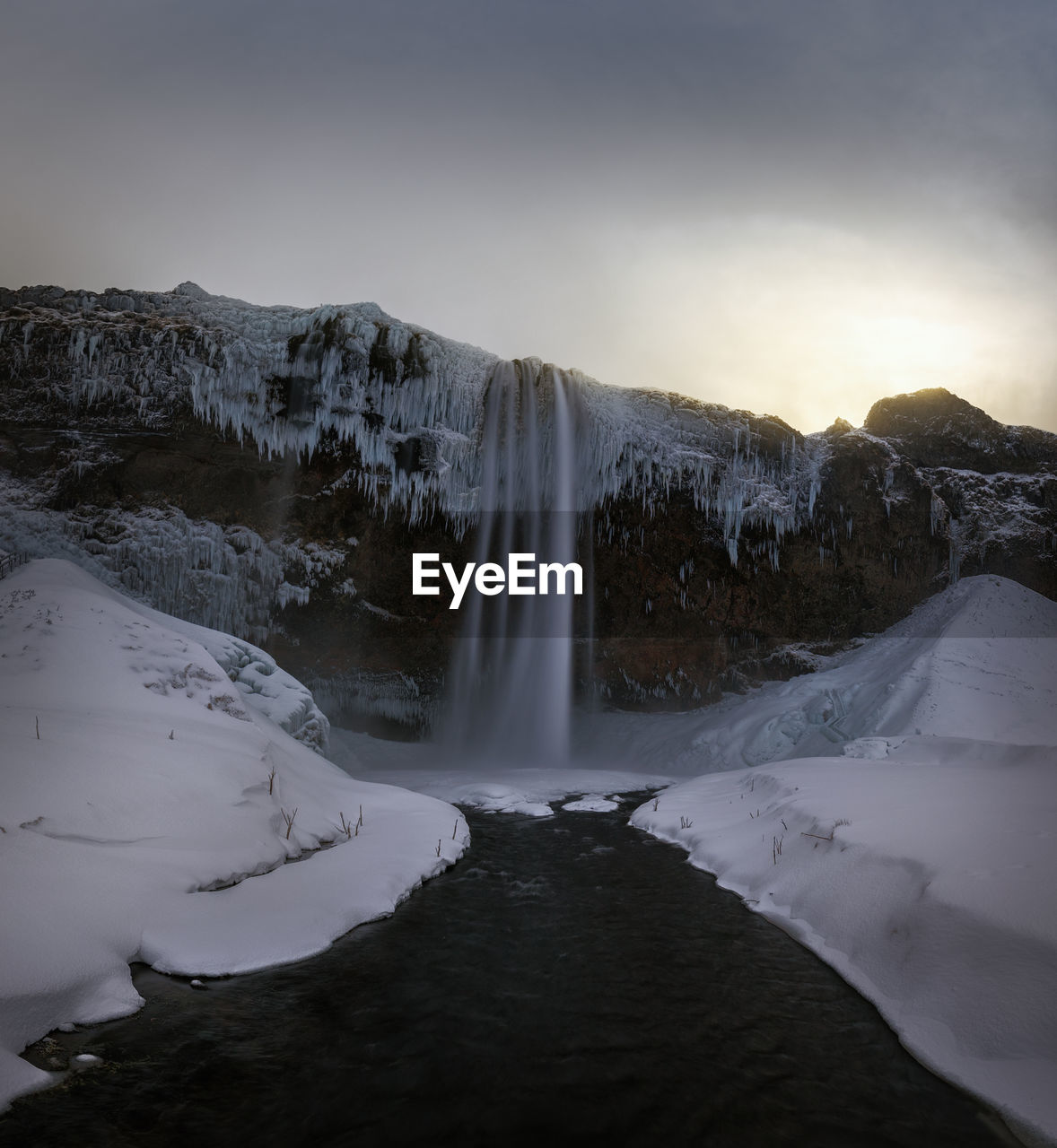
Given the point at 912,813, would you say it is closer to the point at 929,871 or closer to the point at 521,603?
the point at 929,871

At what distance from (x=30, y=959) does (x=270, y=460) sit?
1656cm

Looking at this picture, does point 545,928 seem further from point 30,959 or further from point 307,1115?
point 30,959

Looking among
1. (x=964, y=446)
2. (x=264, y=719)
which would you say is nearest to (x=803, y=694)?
(x=964, y=446)

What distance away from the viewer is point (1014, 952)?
144 inches

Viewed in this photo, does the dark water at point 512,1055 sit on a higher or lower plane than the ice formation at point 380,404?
lower

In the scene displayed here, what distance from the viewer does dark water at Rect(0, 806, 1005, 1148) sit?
2912 mm

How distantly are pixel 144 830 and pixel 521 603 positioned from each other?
17267 mm

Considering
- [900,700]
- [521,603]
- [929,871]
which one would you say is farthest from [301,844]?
[900,700]

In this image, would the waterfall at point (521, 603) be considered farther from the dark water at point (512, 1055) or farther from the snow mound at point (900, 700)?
the dark water at point (512, 1055)

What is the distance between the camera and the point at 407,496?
63.7ft

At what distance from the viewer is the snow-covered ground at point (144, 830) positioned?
3.88 meters

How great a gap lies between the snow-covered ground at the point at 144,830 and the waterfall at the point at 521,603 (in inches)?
450

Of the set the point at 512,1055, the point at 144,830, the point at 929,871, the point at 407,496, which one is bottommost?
the point at 512,1055

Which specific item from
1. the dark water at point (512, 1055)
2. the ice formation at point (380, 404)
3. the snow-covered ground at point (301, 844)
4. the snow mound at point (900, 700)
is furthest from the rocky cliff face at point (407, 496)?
the dark water at point (512, 1055)
